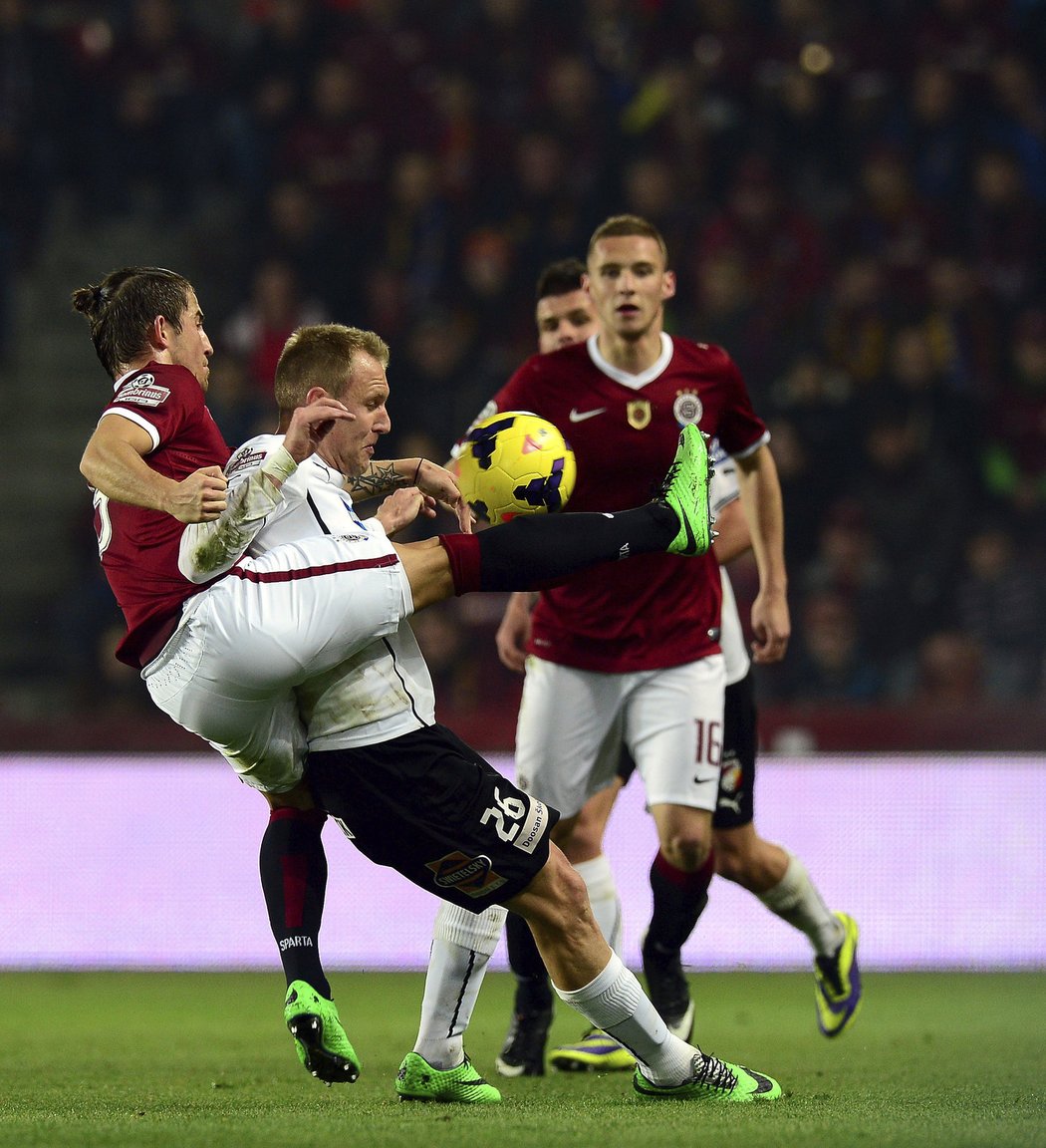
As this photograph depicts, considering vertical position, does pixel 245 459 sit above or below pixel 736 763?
above

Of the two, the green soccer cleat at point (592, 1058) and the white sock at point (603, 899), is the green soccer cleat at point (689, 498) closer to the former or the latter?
the white sock at point (603, 899)

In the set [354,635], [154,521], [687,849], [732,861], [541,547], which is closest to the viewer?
[354,635]

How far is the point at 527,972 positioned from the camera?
5273mm

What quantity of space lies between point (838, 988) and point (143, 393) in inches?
131

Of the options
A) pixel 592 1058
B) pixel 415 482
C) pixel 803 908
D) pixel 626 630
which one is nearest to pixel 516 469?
pixel 415 482

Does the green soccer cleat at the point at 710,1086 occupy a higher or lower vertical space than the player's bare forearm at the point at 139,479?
lower

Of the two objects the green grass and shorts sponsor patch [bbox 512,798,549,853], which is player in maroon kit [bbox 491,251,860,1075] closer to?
the green grass

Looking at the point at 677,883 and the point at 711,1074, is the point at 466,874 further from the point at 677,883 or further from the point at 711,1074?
the point at 677,883

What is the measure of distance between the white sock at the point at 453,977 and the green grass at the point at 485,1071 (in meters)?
0.18

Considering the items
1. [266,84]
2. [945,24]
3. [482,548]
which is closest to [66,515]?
[266,84]

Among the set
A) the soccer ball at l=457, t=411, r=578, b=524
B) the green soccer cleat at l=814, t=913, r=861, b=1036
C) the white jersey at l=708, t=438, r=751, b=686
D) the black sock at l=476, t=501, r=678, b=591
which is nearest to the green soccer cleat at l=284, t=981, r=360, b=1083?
the black sock at l=476, t=501, r=678, b=591

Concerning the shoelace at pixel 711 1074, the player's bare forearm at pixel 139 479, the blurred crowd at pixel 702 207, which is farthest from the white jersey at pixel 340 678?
the blurred crowd at pixel 702 207

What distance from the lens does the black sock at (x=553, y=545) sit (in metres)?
4.09

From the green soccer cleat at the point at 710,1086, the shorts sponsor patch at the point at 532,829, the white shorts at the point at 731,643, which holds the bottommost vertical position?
the green soccer cleat at the point at 710,1086
